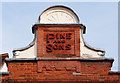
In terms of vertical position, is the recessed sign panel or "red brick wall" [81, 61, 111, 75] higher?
the recessed sign panel

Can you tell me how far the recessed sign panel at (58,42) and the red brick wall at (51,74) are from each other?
31.1 inches

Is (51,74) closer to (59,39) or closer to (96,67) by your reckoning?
(59,39)

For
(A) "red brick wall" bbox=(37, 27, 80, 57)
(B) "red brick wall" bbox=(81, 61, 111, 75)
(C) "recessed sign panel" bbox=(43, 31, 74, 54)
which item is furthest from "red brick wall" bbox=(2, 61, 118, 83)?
(C) "recessed sign panel" bbox=(43, 31, 74, 54)

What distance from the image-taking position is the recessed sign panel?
1452 cm

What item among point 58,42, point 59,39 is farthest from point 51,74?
point 59,39

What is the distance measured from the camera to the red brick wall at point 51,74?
1411 cm

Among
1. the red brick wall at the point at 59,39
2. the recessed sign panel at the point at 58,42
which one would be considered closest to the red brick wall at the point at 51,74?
the red brick wall at the point at 59,39

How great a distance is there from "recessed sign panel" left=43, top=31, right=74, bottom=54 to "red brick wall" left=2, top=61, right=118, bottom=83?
79 centimetres

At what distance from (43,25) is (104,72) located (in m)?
3.10

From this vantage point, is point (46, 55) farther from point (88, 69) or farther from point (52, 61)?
point (88, 69)

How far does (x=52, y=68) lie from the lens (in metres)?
14.3

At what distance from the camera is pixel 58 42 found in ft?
48.0

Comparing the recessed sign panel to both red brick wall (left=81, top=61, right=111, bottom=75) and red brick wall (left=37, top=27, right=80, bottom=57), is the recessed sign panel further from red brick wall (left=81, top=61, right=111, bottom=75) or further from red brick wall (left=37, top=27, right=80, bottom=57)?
red brick wall (left=81, top=61, right=111, bottom=75)

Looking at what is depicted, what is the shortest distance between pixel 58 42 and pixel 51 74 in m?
1.36
